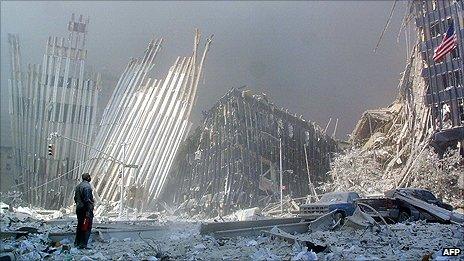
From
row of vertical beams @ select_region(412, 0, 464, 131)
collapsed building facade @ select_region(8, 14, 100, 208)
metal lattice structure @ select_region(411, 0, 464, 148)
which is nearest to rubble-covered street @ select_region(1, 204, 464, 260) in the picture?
metal lattice structure @ select_region(411, 0, 464, 148)

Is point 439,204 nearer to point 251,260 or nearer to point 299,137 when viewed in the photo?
point 251,260

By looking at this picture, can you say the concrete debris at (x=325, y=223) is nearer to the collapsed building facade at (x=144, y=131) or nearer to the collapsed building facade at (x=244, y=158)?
the collapsed building facade at (x=244, y=158)

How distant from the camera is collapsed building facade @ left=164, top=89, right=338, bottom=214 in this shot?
2877cm

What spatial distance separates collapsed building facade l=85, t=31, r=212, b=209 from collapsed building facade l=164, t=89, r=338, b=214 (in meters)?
1.69

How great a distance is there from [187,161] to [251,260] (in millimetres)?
24342

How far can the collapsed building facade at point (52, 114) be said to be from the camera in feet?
102

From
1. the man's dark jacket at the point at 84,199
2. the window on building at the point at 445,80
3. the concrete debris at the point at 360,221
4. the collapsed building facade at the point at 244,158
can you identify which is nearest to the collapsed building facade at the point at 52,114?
the collapsed building facade at the point at 244,158

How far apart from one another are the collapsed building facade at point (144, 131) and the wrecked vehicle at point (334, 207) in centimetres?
1703

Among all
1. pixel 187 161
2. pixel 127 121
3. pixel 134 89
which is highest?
pixel 134 89

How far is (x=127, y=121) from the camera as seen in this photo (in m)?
31.3

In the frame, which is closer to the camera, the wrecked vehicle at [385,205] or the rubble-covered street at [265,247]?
the rubble-covered street at [265,247]

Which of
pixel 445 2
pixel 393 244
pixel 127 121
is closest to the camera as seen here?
pixel 393 244

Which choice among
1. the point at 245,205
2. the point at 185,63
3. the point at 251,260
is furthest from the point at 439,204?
the point at 185,63

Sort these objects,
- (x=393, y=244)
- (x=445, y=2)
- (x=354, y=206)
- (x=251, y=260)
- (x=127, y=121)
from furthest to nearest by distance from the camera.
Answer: (x=127, y=121), (x=445, y=2), (x=354, y=206), (x=393, y=244), (x=251, y=260)
